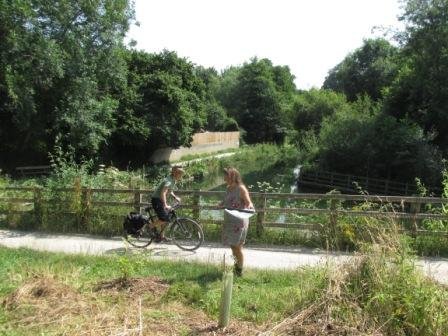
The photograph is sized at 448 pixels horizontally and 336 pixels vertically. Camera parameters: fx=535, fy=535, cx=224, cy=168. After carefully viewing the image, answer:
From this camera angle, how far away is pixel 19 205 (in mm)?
13695

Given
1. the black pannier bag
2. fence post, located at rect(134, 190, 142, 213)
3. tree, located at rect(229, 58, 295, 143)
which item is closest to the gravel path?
the black pannier bag

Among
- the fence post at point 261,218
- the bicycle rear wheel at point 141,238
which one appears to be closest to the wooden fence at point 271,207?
the fence post at point 261,218

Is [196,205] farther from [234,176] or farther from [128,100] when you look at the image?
[128,100]

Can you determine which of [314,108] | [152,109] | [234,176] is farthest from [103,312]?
[314,108]

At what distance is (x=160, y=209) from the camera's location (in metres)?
11.0

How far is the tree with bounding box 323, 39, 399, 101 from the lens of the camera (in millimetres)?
65562

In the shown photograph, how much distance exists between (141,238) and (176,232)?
93 cm

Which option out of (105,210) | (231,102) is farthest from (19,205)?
(231,102)

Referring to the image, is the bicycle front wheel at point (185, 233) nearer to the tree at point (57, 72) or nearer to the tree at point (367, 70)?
the tree at point (57, 72)

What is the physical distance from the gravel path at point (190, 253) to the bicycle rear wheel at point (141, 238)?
176 millimetres

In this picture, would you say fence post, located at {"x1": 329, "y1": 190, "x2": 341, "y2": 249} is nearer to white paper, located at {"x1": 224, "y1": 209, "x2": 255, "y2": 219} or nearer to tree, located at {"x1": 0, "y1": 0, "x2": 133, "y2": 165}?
white paper, located at {"x1": 224, "y1": 209, "x2": 255, "y2": 219}

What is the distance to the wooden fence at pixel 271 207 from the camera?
11.2 m

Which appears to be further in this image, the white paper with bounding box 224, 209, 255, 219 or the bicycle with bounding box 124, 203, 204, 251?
the bicycle with bounding box 124, 203, 204, 251

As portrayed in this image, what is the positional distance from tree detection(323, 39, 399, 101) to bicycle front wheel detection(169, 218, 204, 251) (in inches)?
2266
